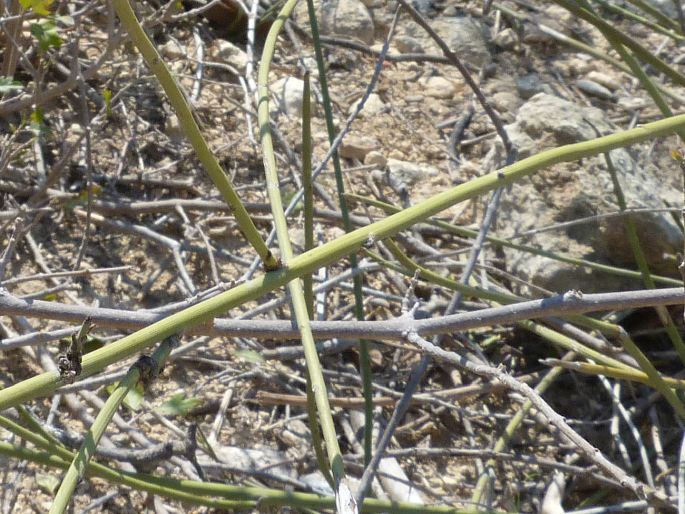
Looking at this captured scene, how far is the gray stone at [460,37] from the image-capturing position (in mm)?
2488

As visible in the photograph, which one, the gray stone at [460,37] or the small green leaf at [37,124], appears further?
the gray stone at [460,37]

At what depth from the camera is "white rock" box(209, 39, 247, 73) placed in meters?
2.24

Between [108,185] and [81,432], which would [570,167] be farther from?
[81,432]

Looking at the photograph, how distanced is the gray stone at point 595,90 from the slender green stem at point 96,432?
2028mm

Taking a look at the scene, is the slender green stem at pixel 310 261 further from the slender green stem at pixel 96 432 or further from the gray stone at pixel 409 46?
the gray stone at pixel 409 46

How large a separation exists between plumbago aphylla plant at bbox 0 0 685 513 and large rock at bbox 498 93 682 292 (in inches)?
2.0

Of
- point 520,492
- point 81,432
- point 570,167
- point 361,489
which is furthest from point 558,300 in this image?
point 570,167

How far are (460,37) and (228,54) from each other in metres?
0.72

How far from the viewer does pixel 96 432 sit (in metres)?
0.61

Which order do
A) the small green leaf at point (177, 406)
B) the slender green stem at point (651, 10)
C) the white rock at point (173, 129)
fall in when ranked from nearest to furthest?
the small green leaf at point (177, 406) < the slender green stem at point (651, 10) < the white rock at point (173, 129)

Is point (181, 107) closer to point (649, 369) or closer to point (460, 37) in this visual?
point (649, 369)

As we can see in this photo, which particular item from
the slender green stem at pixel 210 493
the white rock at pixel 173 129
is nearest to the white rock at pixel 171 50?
the white rock at pixel 173 129

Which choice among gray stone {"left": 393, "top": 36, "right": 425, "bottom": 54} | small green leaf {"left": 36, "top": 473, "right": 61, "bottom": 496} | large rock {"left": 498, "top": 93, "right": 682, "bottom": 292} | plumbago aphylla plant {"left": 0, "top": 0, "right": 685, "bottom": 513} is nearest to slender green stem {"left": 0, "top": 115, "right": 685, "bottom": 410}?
plumbago aphylla plant {"left": 0, "top": 0, "right": 685, "bottom": 513}

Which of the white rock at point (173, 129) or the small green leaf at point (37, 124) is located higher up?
the small green leaf at point (37, 124)
